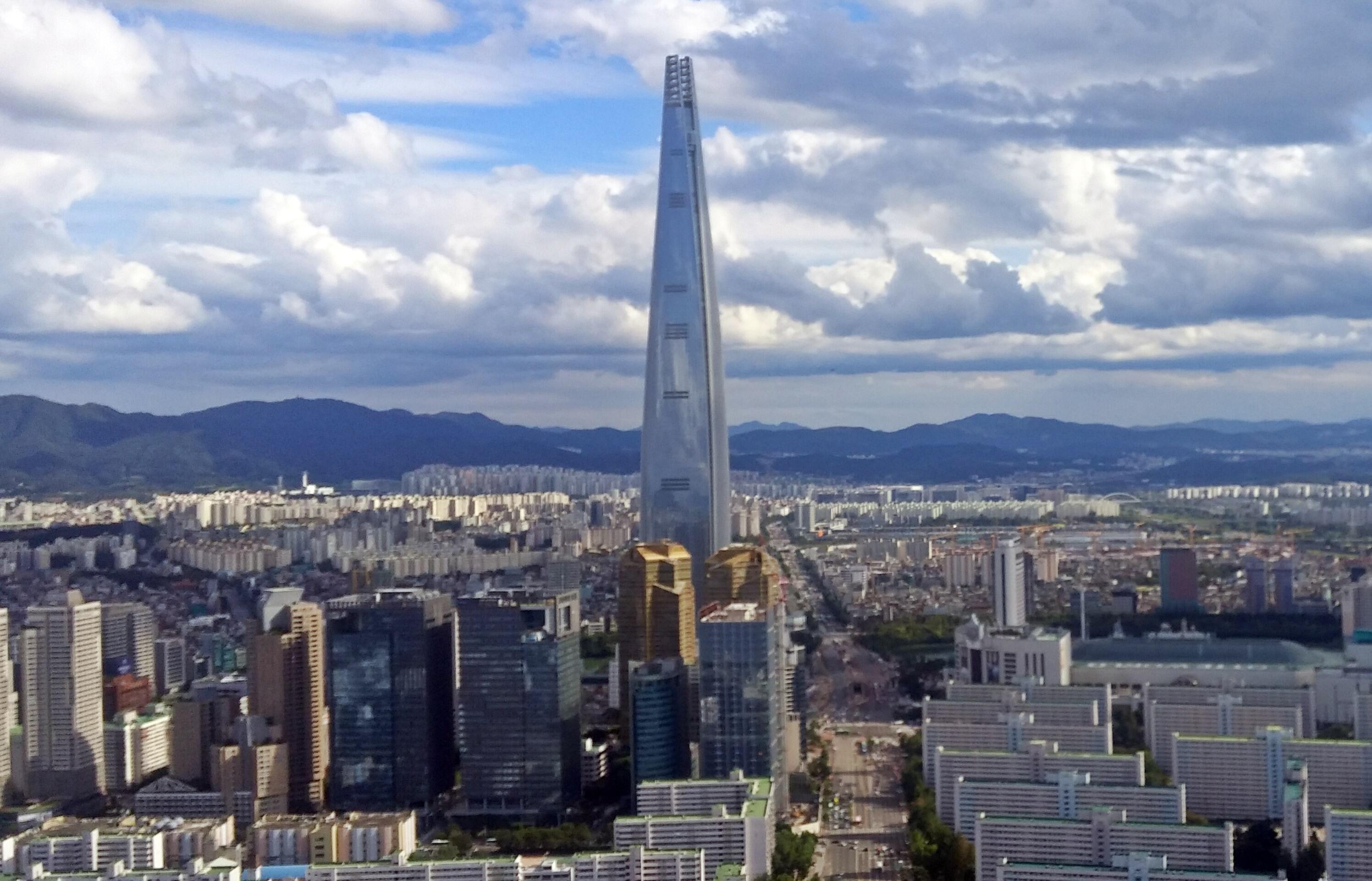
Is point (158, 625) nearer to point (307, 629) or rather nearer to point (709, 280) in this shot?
point (307, 629)

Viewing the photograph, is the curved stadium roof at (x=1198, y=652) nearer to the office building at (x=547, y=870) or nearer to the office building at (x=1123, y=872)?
the office building at (x=1123, y=872)

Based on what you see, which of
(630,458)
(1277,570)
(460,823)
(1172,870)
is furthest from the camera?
(630,458)

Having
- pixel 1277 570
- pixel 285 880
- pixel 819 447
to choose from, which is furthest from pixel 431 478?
pixel 285 880

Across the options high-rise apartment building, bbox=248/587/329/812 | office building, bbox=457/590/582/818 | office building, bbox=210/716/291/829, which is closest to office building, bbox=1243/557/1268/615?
office building, bbox=457/590/582/818

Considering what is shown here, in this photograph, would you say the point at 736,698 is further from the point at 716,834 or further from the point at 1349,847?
the point at 1349,847

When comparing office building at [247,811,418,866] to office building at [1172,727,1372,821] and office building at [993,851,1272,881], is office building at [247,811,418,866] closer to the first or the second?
office building at [993,851,1272,881]
